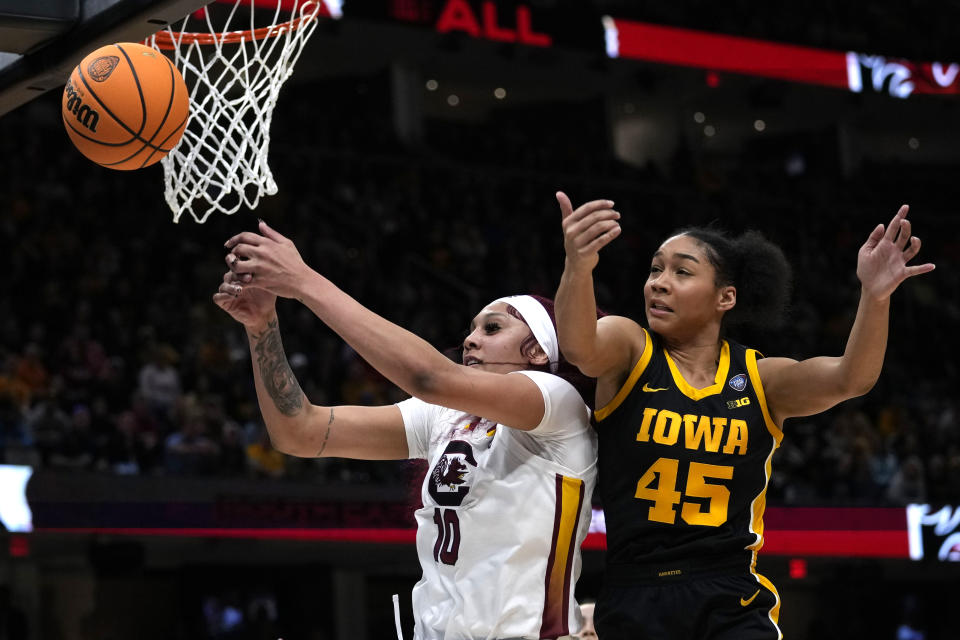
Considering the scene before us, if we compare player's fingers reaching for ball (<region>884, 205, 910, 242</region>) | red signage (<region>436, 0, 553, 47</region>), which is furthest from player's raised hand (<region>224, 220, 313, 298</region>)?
red signage (<region>436, 0, 553, 47</region>)

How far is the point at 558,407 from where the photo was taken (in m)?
3.16

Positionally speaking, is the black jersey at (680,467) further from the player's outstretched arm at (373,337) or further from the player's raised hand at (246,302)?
the player's raised hand at (246,302)

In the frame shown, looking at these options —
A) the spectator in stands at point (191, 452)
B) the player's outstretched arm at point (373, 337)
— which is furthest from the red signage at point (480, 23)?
the player's outstretched arm at point (373, 337)

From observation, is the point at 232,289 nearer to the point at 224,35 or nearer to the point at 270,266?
the point at 270,266

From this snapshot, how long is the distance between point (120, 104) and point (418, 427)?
1229 mm

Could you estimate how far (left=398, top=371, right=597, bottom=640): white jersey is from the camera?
3080 mm

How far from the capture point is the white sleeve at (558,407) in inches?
123

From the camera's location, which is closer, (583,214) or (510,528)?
(583,214)

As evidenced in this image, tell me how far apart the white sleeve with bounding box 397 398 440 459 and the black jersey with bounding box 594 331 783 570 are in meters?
0.55

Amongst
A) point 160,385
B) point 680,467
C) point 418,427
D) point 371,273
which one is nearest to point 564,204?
point 680,467

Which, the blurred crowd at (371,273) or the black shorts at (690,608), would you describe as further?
the blurred crowd at (371,273)

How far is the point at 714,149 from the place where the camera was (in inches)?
926

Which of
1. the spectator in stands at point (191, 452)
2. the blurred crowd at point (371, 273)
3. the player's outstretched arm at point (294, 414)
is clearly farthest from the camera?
the blurred crowd at point (371, 273)

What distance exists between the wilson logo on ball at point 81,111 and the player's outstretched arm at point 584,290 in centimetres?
146
